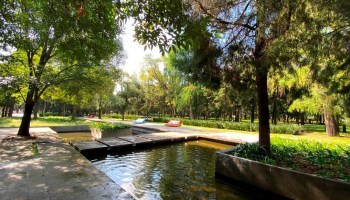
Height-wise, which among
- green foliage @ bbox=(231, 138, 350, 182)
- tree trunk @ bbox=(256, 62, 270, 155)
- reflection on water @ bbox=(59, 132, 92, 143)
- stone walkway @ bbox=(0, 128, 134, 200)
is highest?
tree trunk @ bbox=(256, 62, 270, 155)

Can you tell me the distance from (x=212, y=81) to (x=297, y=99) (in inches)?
569

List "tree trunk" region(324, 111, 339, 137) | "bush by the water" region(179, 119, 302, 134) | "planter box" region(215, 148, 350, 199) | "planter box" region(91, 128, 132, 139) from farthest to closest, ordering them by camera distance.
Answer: "bush by the water" region(179, 119, 302, 134)
"tree trunk" region(324, 111, 339, 137)
"planter box" region(91, 128, 132, 139)
"planter box" region(215, 148, 350, 199)

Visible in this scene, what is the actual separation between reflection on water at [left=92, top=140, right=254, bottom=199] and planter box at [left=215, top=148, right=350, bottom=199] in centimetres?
43

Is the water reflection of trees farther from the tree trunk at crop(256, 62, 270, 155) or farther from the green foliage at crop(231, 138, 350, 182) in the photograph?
the tree trunk at crop(256, 62, 270, 155)

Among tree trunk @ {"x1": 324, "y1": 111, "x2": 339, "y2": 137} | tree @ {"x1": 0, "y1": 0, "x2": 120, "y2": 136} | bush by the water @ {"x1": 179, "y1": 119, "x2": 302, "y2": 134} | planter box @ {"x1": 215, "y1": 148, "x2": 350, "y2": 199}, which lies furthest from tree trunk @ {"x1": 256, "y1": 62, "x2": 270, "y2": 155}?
bush by the water @ {"x1": 179, "y1": 119, "x2": 302, "y2": 134}

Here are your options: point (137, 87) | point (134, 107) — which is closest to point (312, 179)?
point (137, 87)

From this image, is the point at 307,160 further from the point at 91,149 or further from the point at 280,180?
the point at 91,149

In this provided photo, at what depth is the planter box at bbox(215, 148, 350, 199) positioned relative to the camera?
4.43 m

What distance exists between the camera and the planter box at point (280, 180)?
443cm

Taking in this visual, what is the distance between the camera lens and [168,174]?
289 inches

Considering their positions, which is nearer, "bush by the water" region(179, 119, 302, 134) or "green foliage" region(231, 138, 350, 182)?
"green foliage" region(231, 138, 350, 182)

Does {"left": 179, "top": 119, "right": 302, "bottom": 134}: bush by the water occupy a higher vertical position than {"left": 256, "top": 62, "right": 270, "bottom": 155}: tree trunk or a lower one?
lower

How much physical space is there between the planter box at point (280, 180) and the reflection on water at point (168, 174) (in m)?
0.43

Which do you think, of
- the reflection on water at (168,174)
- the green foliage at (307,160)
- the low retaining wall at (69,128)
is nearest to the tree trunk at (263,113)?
the green foliage at (307,160)
